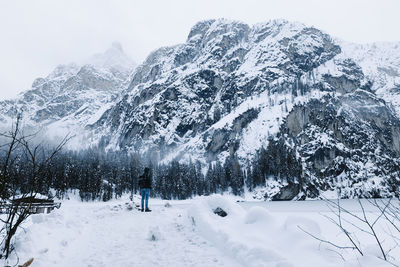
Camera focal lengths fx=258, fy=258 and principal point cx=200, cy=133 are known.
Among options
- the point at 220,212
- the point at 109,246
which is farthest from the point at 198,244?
the point at 220,212

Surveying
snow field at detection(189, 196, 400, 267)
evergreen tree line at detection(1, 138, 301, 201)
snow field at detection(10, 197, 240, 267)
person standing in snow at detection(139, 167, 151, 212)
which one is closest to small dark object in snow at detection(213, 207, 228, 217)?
snow field at detection(189, 196, 400, 267)

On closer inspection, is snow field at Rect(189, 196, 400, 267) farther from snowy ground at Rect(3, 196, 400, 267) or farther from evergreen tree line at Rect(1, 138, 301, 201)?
evergreen tree line at Rect(1, 138, 301, 201)

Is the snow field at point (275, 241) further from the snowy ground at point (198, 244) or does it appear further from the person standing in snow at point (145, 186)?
the person standing in snow at point (145, 186)

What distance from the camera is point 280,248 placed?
18.0 feet

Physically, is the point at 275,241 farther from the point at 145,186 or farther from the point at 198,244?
the point at 145,186

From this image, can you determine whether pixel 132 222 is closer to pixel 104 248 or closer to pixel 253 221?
pixel 104 248

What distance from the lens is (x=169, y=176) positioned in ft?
383

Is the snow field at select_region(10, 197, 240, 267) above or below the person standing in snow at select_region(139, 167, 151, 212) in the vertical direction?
below

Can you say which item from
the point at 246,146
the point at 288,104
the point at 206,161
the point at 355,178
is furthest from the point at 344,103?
the point at 206,161

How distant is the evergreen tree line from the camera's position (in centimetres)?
9050

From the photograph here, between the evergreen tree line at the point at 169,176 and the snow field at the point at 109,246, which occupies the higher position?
the evergreen tree line at the point at 169,176

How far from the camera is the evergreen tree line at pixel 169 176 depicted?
90.5m

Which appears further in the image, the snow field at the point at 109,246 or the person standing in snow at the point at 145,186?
A: the person standing in snow at the point at 145,186

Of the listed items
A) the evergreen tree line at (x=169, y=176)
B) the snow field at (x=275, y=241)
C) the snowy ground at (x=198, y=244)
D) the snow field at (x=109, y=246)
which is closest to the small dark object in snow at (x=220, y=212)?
the snow field at (x=275, y=241)
